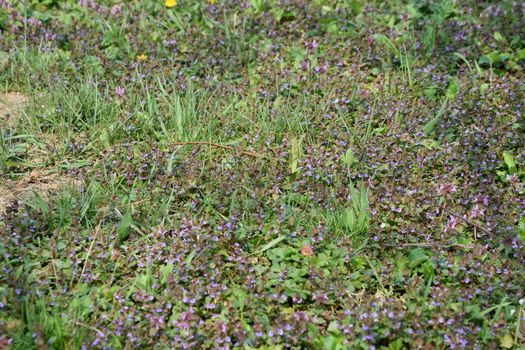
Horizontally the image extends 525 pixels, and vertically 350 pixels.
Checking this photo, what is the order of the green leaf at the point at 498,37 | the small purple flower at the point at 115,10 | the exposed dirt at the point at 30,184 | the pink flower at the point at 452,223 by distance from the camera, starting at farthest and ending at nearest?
the small purple flower at the point at 115,10
the green leaf at the point at 498,37
the exposed dirt at the point at 30,184
the pink flower at the point at 452,223

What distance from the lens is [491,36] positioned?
18.5ft

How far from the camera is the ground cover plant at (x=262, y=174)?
350cm

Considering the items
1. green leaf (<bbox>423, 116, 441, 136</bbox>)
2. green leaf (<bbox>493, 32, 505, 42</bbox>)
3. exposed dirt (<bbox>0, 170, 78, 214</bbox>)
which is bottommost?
exposed dirt (<bbox>0, 170, 78, 214</bbox>)

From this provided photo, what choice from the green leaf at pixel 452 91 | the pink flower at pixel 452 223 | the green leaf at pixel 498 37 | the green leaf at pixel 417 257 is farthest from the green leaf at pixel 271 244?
the green leaf at pixel 498 37

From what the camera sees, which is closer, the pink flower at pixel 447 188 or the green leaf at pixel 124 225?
the green leaf at pixel 124 225

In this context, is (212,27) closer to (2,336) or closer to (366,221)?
(366,221)

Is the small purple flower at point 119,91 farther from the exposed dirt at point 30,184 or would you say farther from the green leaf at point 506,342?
the green leaf at point 506,342

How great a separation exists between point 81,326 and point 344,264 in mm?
1324

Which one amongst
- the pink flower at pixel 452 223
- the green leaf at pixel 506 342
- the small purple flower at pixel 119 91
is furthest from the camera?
the small purple flower at pixel 119 91

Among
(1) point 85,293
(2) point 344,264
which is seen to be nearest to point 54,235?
(1) point 85,293

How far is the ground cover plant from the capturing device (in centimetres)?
350

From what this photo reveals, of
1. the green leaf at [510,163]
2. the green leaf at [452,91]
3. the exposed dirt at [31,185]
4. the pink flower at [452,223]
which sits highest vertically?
the green leaf at [452,91]

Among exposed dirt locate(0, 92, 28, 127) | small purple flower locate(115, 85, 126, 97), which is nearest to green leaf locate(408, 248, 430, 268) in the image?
small purple flower locate(115, 85, 126, 97)

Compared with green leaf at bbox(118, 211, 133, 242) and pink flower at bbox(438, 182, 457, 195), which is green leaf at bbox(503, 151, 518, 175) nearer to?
pink flower at bbox(438, 182, 457, 195)
